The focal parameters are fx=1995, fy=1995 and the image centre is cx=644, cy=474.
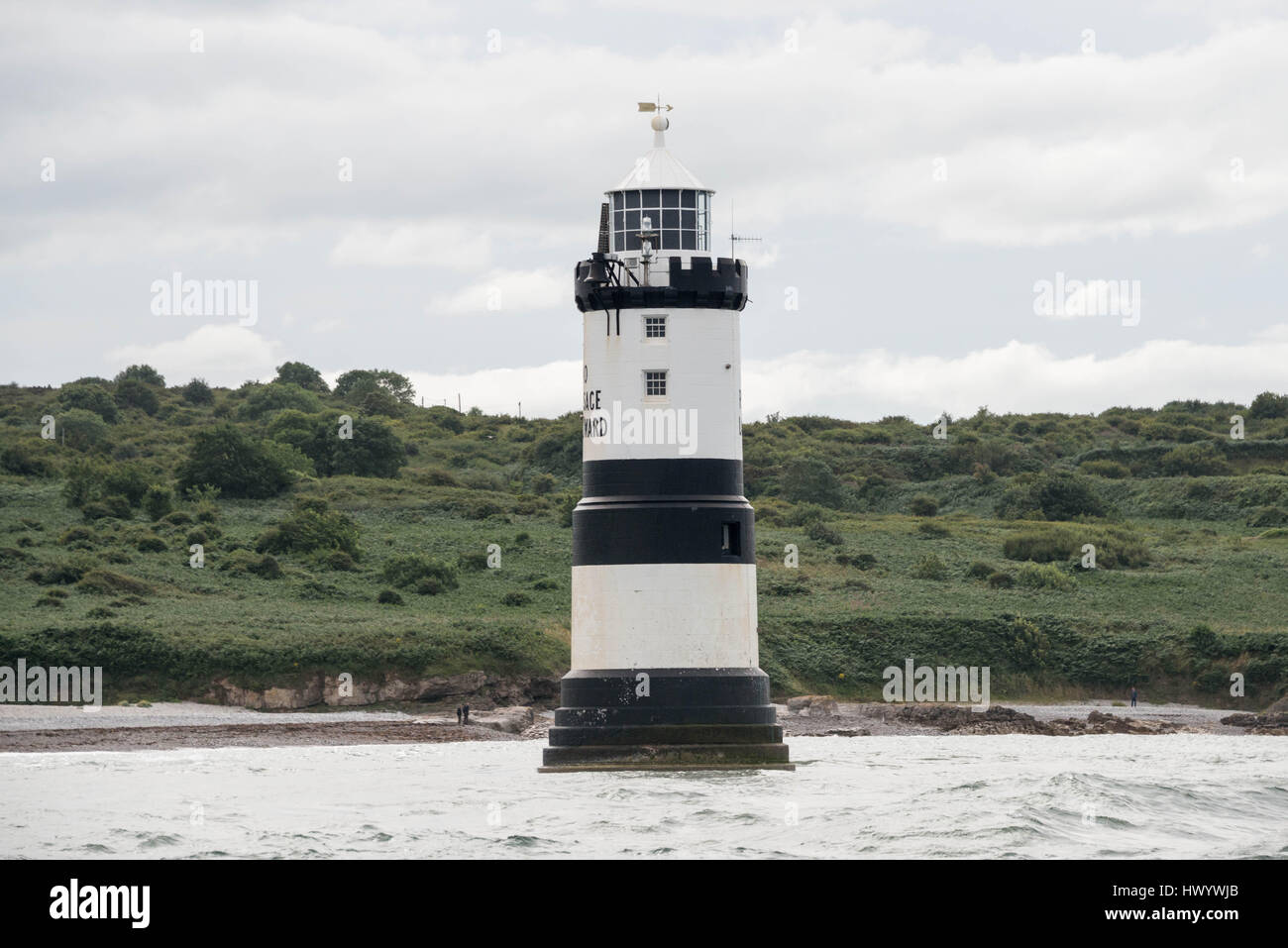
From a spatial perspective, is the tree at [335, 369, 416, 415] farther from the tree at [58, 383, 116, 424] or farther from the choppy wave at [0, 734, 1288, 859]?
the choppy wave at [0, 734, 1288, 859]

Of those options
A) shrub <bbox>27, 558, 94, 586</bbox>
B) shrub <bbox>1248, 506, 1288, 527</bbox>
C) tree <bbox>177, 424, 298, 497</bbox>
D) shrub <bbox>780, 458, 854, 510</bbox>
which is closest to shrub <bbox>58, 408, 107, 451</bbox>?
tree <bbox>177, 424, 298, 497</bbox>

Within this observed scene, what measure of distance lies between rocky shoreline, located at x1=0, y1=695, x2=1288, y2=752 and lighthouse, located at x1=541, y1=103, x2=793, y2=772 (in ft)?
41.8

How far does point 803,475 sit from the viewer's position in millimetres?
89875

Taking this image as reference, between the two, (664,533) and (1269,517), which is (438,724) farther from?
(1269,517)

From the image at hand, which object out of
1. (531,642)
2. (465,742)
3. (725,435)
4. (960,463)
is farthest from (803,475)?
(725,435)

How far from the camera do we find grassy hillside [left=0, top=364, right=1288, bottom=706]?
56.6 meters

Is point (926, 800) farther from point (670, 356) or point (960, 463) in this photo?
point (960, 463)

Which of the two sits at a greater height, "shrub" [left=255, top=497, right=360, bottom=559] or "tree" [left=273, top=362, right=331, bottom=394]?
"tree" [left=273, top=362, right=331, bottom=394]

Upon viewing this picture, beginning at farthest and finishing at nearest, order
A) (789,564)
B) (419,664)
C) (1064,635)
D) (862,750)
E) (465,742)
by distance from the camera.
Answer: (789,564), (1064,635), (419,664), (465,742), (862,750)

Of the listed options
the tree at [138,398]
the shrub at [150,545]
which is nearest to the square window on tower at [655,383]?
the shrub at [150,545]

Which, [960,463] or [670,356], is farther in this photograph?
[960,463]
